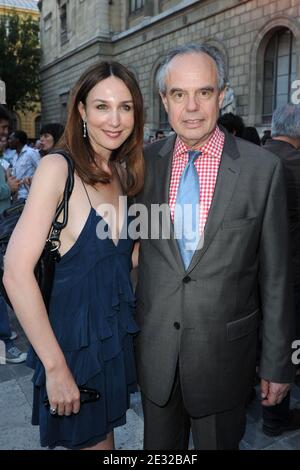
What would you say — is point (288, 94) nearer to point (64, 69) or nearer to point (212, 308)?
point (212, 308)

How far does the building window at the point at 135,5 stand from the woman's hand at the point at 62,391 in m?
22.1

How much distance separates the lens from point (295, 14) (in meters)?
11.9

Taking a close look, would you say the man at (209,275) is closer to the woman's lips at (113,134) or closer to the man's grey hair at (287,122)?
the woman's lips at (113,134)

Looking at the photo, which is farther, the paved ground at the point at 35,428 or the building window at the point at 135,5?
the building window at the point at 135,5

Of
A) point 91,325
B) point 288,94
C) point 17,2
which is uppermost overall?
point 17,2

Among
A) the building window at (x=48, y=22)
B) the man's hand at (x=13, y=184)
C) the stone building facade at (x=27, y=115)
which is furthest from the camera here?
the stone building facade at (x=27, y=115)

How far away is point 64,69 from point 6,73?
17.3ft

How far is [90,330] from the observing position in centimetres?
177

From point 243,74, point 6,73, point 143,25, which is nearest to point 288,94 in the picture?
point 243,74

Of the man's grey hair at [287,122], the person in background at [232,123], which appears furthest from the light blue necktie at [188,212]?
the person in background at [232,123]

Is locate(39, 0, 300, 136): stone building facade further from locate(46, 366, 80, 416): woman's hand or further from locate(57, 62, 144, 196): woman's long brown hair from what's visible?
locate(46, 366, 80, 416): woman's hand

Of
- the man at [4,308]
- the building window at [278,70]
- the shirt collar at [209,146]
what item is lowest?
the man at [4,308]

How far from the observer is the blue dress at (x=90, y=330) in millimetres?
1739

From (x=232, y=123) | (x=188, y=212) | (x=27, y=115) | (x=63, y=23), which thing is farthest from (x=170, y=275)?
(x=27, y=115)
